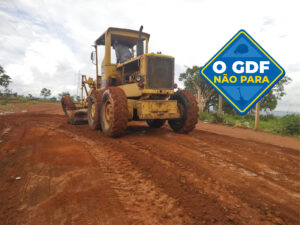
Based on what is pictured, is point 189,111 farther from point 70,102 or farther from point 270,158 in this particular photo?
point 70,102

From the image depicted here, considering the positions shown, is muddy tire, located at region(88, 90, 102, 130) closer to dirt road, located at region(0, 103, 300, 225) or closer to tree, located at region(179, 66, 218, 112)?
dirt road, located at region(0, 103, 300, 225)

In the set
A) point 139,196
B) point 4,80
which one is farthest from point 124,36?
point 4,80

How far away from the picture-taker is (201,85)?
24.7 metres

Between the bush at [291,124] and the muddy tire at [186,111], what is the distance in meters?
5.51

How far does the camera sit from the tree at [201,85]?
24.1 m

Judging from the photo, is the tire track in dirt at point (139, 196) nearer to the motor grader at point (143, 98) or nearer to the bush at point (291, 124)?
the motor grader at point (143, 98)

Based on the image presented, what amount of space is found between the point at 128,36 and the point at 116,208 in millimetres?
6113

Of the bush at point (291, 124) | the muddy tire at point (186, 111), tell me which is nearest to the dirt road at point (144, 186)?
the muddy tire at point (186, 111)

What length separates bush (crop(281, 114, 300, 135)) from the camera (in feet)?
26.9

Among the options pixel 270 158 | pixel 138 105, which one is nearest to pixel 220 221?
Result: pixel 270 158

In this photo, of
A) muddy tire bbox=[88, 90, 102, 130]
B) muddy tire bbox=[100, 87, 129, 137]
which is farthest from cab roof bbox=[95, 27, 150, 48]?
muddy tire bbox=[100, 87, 129, 137]

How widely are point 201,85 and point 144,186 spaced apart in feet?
77.9

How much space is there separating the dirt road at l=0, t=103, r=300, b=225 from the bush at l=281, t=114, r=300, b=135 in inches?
209

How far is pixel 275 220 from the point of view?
181 centimetres
